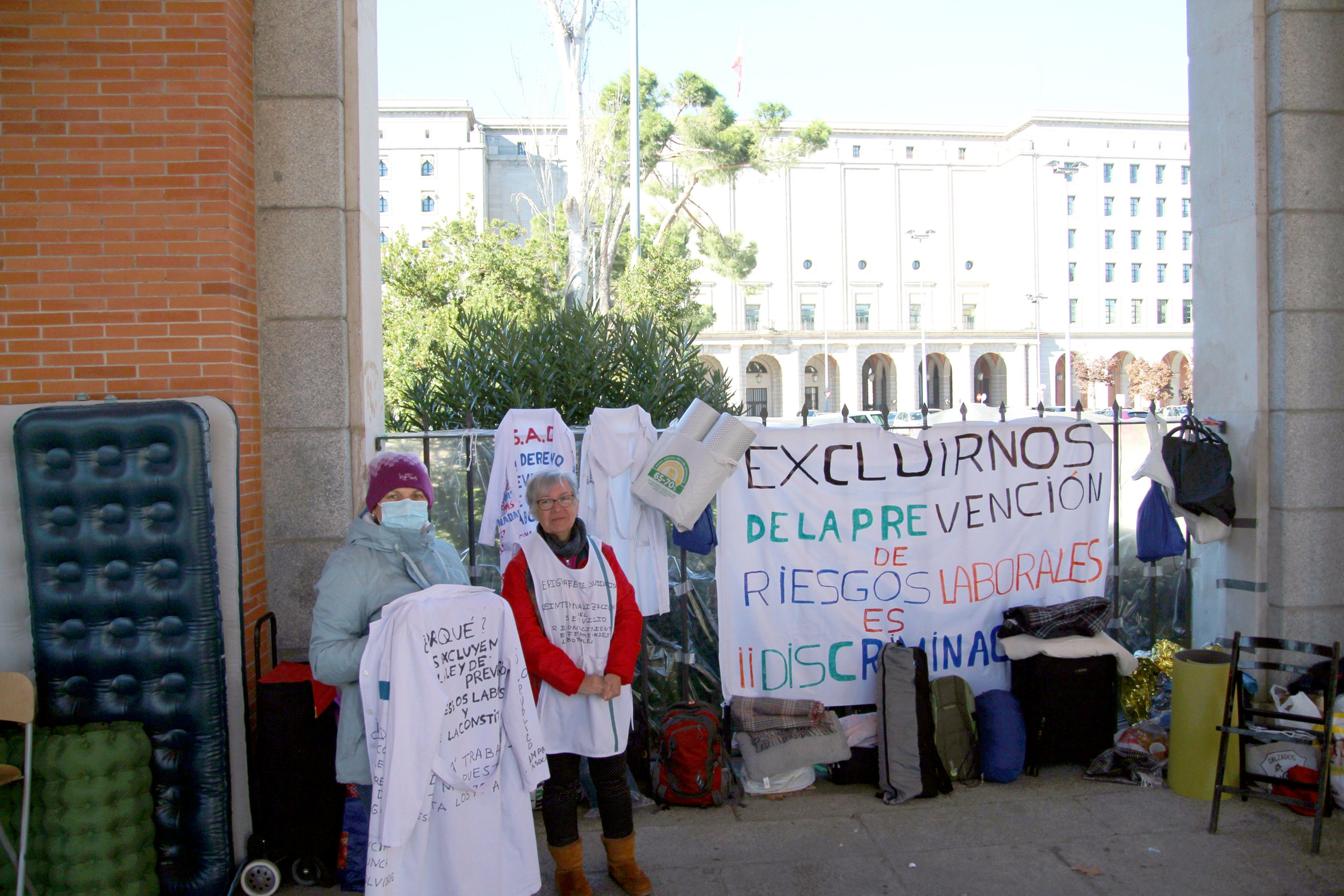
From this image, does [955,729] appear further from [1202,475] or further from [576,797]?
[576,797]

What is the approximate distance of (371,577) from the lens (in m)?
3.42

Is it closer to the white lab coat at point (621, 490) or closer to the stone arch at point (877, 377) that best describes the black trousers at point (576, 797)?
the white lab coat at point (621, 490)

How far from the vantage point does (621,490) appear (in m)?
4.97

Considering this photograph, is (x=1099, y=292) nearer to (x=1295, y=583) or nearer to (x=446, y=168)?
(x=446, y=168)

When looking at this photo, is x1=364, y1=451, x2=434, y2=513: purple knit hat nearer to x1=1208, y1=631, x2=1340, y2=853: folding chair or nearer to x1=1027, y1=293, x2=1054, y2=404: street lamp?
x1=1208, y1=631, x2=1340, y2=853: folding chair

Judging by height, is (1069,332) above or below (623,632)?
above

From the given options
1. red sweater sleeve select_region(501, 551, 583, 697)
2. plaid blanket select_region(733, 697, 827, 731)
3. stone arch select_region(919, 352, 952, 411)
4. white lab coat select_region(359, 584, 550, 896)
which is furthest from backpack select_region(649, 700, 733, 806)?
stone arch select_region(919, 352, 952, 411)

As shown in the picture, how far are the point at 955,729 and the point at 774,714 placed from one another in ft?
3.51

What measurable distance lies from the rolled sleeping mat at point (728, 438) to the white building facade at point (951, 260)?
198ft

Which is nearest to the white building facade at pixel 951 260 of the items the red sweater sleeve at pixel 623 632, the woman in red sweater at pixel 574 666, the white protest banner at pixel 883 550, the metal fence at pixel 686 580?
the metal fence at pixel 686 580

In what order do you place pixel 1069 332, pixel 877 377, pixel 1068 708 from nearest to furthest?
1. pixel 1068 708
2. pixel 1069 332
3. pixel 877 377

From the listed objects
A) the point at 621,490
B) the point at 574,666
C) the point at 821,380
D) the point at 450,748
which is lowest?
the point at 450,748

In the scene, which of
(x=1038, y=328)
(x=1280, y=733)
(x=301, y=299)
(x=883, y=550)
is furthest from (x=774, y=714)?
(x=1038, y=328)

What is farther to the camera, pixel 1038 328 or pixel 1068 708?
pixel 1038 328
